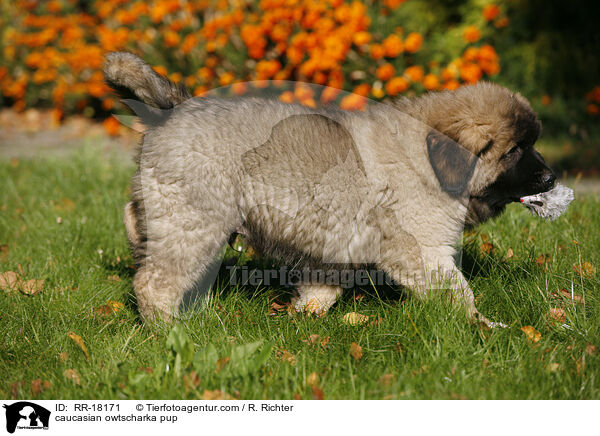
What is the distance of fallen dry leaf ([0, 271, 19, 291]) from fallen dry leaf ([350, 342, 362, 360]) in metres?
2.11

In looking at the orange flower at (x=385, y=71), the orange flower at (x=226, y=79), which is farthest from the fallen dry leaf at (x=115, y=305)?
the orange flower at (x=385, y=71)

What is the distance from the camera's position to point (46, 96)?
887 cm

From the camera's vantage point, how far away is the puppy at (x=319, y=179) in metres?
2.70

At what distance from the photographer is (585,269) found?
10.2 feet

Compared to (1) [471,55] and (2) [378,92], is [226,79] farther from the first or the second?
(1) [471,55]

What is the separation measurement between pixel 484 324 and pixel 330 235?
2.91ft

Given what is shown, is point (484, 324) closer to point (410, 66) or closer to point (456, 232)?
point (456, 232)

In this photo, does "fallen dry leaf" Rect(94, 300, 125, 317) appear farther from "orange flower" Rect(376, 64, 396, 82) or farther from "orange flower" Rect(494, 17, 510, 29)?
"orange flower" Rect(494, 17, 510, 29)

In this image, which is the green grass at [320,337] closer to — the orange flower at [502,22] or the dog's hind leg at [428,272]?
the dog's hind leg at [428,272]

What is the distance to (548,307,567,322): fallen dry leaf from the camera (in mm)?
2662

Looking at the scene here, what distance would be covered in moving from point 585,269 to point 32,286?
3.29 metres

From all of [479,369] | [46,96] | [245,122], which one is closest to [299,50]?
[245,122]
